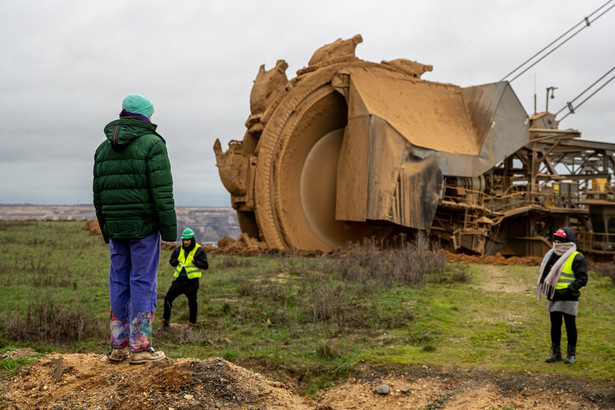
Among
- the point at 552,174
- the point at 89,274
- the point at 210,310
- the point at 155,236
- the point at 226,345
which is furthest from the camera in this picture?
the point at 552,174

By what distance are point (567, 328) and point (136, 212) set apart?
472cm

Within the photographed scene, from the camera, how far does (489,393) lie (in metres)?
5.72

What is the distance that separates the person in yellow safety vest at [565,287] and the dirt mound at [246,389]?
58 centimetres

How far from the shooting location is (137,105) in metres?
4.96

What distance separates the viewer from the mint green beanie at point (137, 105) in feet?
16.2

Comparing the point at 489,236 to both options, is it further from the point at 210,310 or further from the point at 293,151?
the point at 210,310

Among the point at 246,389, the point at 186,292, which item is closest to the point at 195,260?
the point at 186,292

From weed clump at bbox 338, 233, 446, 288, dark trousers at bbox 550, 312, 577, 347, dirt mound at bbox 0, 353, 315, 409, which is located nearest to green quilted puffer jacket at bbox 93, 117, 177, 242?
dirt mound at bbox 0, 353, 315, 409

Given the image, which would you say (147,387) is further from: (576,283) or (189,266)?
(576,283)

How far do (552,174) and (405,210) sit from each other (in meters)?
8.95

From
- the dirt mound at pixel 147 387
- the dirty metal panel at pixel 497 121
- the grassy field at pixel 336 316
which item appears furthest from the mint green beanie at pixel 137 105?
the dirty metal panel at pixel 497 121

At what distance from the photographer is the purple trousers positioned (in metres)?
4.77

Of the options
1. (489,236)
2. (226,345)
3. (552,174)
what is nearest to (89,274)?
(226,345)

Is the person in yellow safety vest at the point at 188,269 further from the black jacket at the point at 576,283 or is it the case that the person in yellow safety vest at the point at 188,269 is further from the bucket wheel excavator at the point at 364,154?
the bucket wheel excavator at the point at 364,154
